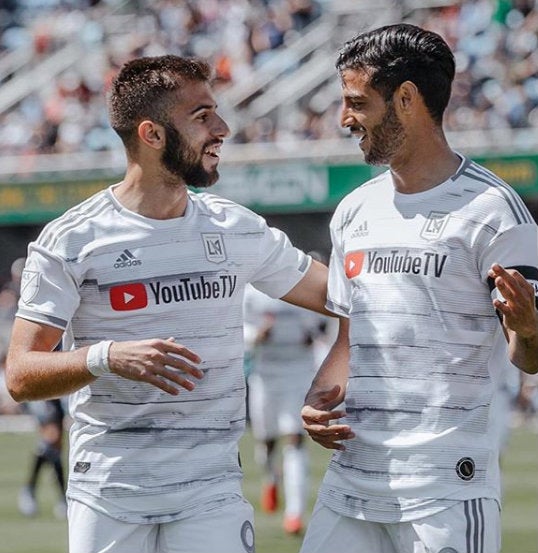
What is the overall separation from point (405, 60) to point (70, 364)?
1.42 metres

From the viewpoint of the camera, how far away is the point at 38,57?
87.3 feet

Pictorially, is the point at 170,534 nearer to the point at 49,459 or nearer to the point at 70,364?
the point at 70,364

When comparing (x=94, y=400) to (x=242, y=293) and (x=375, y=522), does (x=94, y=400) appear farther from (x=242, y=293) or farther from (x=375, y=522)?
(x=375, y=522)

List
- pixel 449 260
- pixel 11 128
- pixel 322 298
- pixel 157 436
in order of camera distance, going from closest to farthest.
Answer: pixel 449 260 → pixel 157 436 → pixel 322 298 → pixel 11 128

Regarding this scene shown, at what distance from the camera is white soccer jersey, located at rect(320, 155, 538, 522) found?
4586mm

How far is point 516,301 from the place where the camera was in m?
4.26

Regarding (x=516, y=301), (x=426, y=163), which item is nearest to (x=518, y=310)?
(x=516, y=301)

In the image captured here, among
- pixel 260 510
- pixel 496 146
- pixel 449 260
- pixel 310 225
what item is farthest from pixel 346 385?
pixel 310 225

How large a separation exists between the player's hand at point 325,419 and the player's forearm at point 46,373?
2.40 feet

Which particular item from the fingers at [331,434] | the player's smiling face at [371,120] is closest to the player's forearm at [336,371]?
the fingers at [331,434]

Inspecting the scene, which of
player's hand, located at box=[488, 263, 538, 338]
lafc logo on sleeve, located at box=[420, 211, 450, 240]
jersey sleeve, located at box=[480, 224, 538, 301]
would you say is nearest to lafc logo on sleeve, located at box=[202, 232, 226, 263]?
lafc logo on sleeve, located at box=[420, 211, 450, 240]

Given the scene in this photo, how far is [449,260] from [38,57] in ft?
74.9

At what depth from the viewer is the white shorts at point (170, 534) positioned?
4.76 m

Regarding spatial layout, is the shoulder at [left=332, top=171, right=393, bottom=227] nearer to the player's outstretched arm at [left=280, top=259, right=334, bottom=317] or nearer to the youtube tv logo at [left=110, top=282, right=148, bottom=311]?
the player's outstretched arm at [left=280, top=259, right=334, bottom=317]
